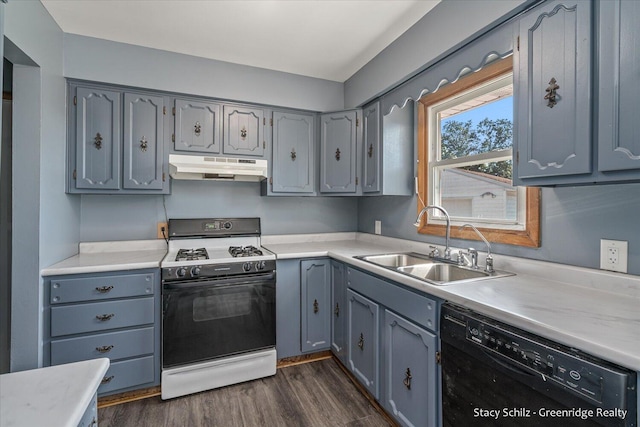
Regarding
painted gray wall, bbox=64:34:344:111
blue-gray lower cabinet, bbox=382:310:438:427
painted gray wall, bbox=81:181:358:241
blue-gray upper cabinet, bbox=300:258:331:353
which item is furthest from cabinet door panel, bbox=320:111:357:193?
blue-gray lower cabinet, bbox=382:310:438:427

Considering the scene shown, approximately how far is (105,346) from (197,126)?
5.65 feet

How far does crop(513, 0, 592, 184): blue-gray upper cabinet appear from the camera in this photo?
3.85 feet

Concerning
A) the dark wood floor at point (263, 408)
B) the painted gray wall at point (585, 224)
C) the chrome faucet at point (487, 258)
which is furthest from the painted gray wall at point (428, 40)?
the dark wood floor at point (263, 408)

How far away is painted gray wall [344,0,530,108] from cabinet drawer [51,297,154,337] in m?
2.35

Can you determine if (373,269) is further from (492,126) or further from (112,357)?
(112,357)

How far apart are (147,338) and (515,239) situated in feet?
7.90

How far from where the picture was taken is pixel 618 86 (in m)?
1.07

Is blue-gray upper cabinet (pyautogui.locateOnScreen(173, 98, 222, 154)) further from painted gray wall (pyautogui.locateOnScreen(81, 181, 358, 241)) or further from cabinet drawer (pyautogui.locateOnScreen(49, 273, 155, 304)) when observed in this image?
cabinet drawer (pyautogui.locateOnScreen(49, 273, 155, 304))

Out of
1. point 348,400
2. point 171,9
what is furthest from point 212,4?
point 348,400

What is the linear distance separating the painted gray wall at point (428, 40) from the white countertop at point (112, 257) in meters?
2.16

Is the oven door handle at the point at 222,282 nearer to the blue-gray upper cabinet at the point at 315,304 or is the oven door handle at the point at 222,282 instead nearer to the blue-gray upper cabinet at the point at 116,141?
the blue-gray upper cabinet at the point at 315,304

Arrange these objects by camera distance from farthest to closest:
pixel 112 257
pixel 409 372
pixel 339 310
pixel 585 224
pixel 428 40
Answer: pixel 339 310
pixel 112 257
pixel 428 40
pixel 409 372
pixel 585 224

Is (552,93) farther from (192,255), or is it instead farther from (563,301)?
(192,255)

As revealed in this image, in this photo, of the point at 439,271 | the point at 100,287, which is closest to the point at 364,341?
the point at 439,271
